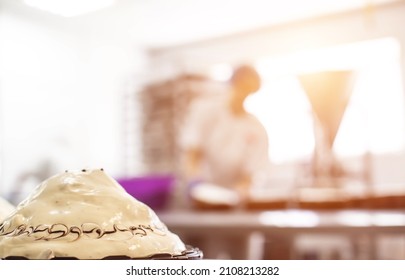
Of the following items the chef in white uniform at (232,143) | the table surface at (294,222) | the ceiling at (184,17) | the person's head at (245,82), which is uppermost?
the ceiling at (184,17)

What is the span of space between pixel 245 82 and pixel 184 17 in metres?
2.04

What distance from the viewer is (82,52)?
4.77m

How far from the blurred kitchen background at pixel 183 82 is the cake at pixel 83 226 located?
116 inches

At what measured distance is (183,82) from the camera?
412 cm

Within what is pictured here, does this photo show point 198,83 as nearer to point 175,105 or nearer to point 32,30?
point 175,105

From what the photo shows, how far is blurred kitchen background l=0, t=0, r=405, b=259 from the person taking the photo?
13.2 ft

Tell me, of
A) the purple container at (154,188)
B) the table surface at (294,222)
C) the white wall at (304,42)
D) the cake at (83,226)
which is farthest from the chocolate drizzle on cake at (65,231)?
the white wall at (304,42)

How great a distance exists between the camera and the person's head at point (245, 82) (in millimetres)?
2291

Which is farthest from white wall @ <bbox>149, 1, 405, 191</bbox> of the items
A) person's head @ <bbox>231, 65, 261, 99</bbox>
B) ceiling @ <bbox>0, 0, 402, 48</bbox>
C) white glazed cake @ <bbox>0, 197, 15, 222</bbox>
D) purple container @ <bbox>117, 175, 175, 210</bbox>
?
white glazed cake @ <bbox>0, 197, 15, 222</bbox>

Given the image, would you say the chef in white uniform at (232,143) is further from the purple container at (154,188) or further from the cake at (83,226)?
the cake at (83,226)

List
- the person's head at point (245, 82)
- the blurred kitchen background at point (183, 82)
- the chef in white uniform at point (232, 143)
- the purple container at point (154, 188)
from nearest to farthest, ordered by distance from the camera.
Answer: the purple container at point (154, 188), the chef in white uniform at point (232, 143), the person's head at point (245, 82), the blurred kitchen background at point (183, 82)

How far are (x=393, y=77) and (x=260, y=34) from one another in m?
1.18

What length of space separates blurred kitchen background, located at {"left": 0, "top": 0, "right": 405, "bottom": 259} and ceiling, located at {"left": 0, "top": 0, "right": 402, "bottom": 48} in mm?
13
